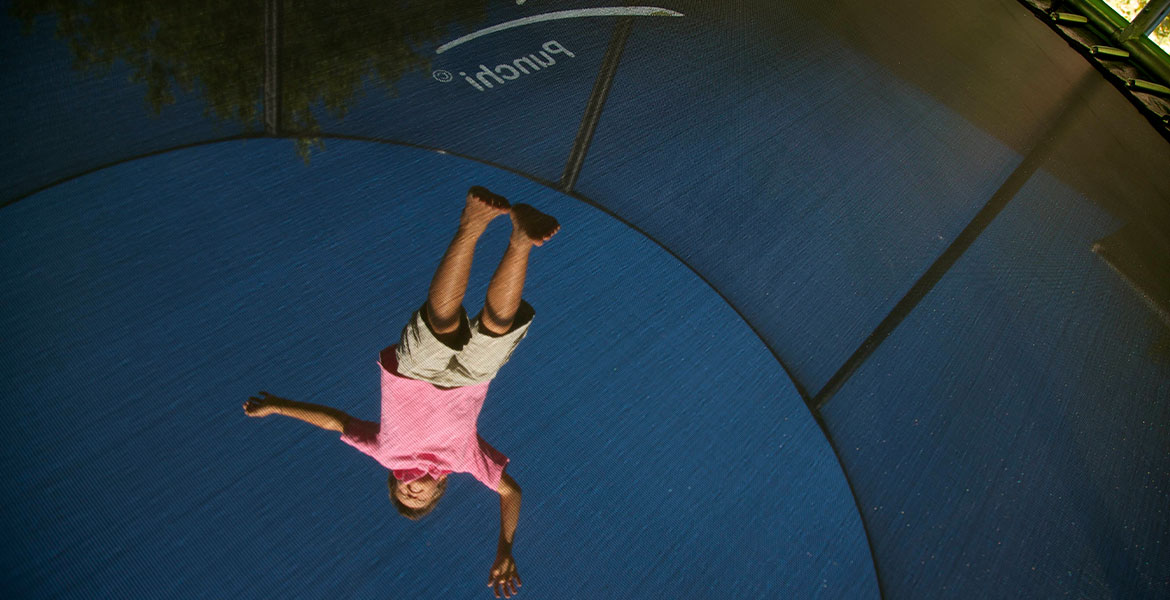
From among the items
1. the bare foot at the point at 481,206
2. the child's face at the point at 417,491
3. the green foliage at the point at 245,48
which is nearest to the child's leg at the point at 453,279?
Answer: the bare foot at the point at 481,206

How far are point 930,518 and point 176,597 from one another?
2.32 meters

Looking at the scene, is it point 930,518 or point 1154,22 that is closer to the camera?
point 930,518

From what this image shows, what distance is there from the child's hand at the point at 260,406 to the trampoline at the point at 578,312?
36 millimetres

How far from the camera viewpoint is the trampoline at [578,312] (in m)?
2.00

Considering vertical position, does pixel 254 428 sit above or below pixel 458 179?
below

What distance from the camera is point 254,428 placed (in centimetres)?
207

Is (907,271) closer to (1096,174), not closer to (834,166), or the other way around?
(834,166)

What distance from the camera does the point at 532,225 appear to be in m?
1.84

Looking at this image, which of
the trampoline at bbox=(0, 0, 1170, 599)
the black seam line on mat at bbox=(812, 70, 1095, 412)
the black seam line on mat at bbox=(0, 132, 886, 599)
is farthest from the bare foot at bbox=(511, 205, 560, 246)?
the black seam line on mat at bbox=(812, 70, 1095, 412)

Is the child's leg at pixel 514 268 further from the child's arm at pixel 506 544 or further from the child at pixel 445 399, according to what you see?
the child's arm at pixel 506 544

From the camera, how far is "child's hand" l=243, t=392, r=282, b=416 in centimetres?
208

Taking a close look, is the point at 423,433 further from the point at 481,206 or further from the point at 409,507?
the point at 481,206

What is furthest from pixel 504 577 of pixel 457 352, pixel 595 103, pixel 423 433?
pixel 595 103

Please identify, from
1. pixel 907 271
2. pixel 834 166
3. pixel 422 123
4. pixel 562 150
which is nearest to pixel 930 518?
pixel 907 271
